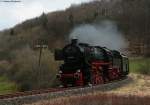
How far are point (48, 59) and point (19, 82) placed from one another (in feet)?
20.5

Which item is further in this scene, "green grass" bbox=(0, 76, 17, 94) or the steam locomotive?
"green grass" bbox=(0, 76, 17, 94)

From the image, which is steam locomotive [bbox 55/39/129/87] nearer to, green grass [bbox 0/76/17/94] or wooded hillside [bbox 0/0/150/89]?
green grass [bbox 0/76/17/94]

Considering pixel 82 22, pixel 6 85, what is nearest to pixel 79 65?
pixel 6 85

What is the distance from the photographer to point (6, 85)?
8419 centimetres

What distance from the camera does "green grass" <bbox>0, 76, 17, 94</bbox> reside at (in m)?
77.1

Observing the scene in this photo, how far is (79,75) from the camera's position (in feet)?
104

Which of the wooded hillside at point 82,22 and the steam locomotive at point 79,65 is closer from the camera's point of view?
the steam locomotive at point 79,65

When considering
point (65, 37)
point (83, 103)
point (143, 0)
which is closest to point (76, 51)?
point (83, 103)

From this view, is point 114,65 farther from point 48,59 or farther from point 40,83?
point 48,59

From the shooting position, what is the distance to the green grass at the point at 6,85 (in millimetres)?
77069

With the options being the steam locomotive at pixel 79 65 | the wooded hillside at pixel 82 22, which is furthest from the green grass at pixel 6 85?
the steam locomotive at pixel 79 65

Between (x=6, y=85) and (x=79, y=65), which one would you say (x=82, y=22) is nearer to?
(x=6, y=85)

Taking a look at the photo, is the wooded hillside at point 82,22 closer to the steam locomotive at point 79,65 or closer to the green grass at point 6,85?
the green grass at point 6,85

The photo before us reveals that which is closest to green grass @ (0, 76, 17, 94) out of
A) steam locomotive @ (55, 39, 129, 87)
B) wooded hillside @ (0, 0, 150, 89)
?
wooded hillside @ (0, 0, 150, 89)
